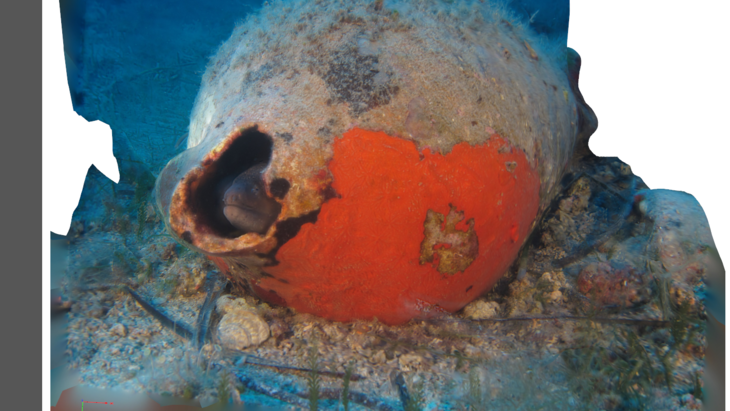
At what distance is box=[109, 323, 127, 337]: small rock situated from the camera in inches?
97.7

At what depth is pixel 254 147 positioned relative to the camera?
2197 millimetres

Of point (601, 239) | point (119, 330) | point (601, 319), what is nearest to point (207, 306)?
point (119, 330)

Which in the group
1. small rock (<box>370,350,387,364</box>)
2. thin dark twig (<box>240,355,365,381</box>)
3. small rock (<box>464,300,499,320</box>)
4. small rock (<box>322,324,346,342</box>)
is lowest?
thin dark twig (<box>240,355,365,381</box>)

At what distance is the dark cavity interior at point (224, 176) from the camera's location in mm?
2094

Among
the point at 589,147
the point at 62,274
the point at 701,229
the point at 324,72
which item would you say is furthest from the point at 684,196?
the point at 62,274

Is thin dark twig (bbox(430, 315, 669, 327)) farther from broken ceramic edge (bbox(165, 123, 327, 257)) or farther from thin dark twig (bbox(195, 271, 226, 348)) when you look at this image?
thin dark twig (bbox(195, 271, 226, 348))

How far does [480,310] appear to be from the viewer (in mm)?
2600

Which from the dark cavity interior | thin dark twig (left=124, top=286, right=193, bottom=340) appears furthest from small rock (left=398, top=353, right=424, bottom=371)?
thin dark twig (left=124, top=286, right=193, bottom=340)

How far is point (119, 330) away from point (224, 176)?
1.03 metres

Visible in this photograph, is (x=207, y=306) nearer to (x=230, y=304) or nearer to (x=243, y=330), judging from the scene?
(x=230, y=304)

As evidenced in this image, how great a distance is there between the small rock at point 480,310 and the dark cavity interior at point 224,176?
1.25 m

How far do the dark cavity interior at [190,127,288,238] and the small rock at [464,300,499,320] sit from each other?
1247mm

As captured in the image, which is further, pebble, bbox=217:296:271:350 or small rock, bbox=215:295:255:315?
small rock, bbox=215:295:255:315

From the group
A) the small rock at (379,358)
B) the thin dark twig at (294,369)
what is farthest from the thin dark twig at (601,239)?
the thin dark twig at (294,369)
